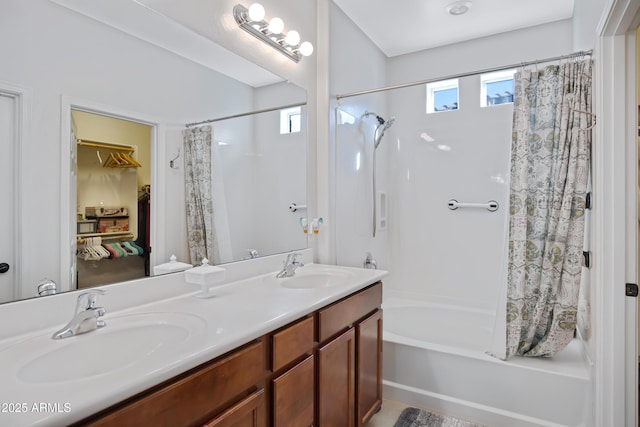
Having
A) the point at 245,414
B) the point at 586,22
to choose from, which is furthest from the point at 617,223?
the point at 245,414

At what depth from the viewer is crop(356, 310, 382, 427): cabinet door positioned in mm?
1772

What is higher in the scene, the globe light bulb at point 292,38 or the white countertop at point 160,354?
the globe light bulb at point 292,38

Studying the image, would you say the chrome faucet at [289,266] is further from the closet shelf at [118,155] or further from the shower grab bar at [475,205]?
the shower grab bar at [475,205]

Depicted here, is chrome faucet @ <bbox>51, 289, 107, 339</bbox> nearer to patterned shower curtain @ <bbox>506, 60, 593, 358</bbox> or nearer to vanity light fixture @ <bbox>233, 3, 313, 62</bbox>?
vanity light fixture @ <bbox>233, 3, 313, 62</bbox>

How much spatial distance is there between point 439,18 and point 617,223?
1.97 meters

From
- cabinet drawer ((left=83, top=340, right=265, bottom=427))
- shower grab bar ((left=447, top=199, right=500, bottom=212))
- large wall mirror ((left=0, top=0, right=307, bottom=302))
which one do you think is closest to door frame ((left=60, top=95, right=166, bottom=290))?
large wall mirror ((left=0, top=0, right=307, bottom=302))

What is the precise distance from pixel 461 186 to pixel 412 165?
47 centimetres

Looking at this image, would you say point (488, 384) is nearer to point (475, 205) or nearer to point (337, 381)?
point (337, 381)

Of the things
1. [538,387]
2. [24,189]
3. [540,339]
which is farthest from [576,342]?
[24,189]

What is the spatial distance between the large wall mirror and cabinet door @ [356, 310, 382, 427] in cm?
73

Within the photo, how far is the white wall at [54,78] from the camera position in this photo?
3.44 ft

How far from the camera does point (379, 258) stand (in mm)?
3223

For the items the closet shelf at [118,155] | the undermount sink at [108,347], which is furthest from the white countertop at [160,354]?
the closet shelf at [118,155]

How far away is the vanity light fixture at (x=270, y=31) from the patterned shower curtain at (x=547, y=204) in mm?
1325
